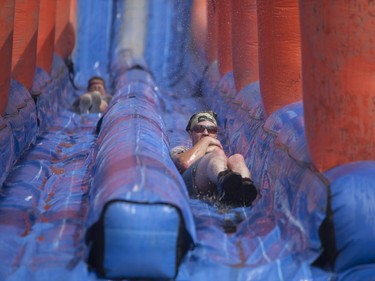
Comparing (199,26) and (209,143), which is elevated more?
(199,26)

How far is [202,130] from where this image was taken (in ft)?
11.2

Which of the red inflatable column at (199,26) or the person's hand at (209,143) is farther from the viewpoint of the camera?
the red inflatable column at (199,26)

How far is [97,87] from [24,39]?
173cm

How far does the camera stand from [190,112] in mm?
5223

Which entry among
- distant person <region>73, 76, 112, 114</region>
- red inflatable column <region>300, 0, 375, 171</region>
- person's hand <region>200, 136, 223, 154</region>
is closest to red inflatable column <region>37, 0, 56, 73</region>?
distant person <region>73, 76, 112, 114</region>

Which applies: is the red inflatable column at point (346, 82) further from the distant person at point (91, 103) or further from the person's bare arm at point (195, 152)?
the distant person at point (91, 103)

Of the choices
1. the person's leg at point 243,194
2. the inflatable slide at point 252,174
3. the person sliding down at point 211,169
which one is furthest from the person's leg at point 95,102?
the person's leg at point 243,194

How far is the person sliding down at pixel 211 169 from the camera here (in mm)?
2771

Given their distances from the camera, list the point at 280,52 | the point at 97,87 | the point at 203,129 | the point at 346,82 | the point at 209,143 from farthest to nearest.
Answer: the point at 97,87 → the point at 203,129 → the point at 209,143 → the point at 280,52 → the point at 346,82

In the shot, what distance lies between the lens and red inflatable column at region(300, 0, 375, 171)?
2.33 m

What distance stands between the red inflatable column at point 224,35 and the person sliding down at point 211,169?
1258mm

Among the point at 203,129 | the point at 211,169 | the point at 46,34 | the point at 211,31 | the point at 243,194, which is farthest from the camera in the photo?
the point at 211,31

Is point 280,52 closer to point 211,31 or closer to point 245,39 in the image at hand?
point 245,39

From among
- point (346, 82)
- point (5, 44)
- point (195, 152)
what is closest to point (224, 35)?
point (195, 152)
